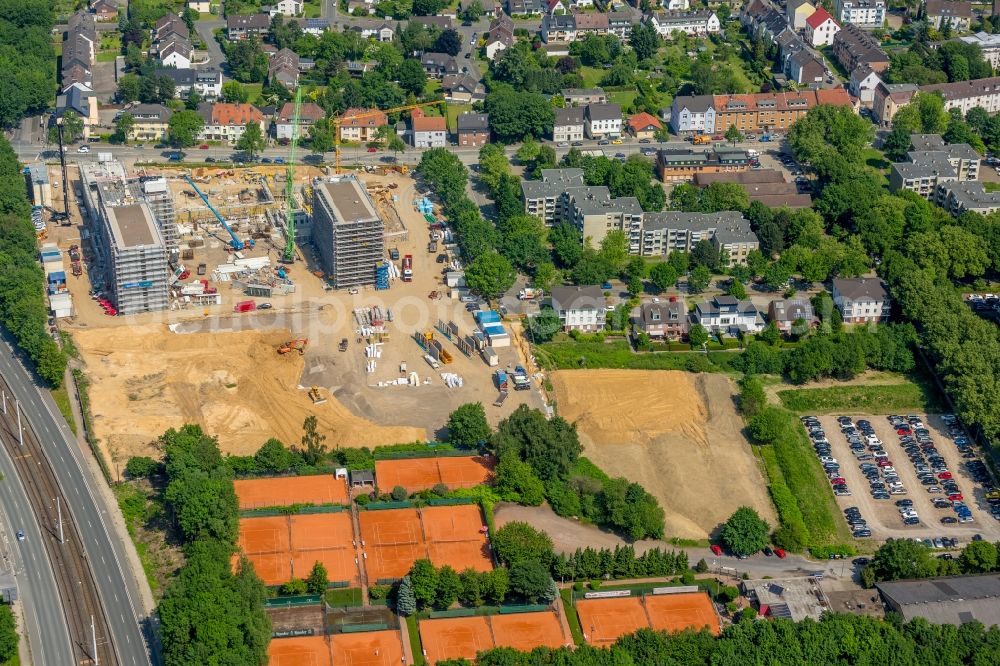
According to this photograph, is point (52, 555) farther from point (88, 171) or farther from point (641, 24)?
point (641, 24)

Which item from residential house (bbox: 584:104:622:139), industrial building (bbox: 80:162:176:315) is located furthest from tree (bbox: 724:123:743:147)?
industrial building (bbox: 80:162:176:315)

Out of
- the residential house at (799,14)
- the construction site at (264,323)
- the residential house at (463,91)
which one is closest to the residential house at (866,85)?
the residential house at (799,14)

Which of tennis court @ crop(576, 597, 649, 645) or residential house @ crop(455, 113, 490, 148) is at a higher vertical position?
residential house @ crop(455, 113, 490, 148)

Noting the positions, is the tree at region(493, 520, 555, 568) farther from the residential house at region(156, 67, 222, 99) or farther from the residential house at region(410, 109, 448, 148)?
the residential house at region(156, 67, 222, 99)

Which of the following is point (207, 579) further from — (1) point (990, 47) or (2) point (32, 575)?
(1) point (990, 47)

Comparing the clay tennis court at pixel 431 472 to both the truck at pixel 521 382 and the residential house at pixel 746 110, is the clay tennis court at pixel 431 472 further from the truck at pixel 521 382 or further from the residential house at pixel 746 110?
the residential house at pixel 746 110
